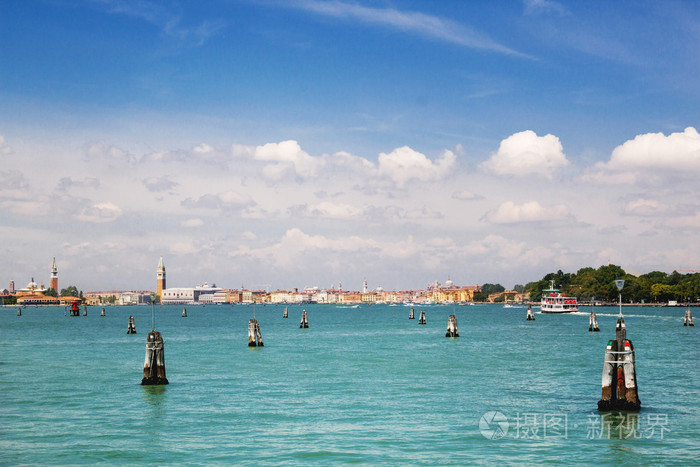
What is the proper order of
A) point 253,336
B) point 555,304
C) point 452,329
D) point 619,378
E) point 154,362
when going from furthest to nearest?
point 555,304 → point 452,329 → point 253,336 → point 154,362 → point 619,378

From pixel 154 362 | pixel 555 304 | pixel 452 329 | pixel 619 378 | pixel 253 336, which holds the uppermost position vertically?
pixel 619 378

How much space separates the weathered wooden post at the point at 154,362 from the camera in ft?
106

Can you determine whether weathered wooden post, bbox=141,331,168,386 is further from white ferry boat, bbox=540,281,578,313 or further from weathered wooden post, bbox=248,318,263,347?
white ferry boat, bbox=540,281,578,313

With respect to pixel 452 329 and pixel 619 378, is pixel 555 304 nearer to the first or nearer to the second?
pixel 452 329

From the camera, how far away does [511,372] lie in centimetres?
4169

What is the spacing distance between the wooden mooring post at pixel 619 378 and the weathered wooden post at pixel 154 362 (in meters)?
18.8

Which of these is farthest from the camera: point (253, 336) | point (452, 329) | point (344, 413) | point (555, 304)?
point (555, 304)

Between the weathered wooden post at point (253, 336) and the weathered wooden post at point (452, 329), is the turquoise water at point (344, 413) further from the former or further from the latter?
the weathered wooden post at point (452, 329)

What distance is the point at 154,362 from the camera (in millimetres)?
33250

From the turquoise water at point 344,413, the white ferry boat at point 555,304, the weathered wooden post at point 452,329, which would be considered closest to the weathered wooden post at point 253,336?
the turquoise water at point 344,413

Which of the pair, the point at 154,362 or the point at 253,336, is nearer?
the point at 154,362

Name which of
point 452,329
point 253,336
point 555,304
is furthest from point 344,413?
point 555,304

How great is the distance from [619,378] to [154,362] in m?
20.1

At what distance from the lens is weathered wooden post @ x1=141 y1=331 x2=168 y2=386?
106 ft
